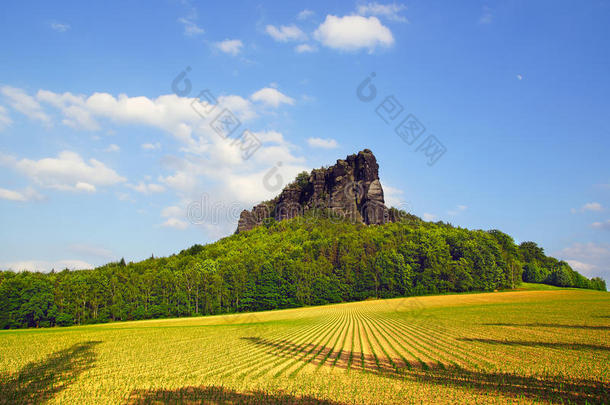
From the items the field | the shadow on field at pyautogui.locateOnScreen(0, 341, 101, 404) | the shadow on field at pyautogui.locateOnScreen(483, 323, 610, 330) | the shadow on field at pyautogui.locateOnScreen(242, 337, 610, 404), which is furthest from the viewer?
the shadow on field at pyautogui.locateOnScreen(483, 323, 610, 330)

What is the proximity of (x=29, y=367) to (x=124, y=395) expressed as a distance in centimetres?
1230

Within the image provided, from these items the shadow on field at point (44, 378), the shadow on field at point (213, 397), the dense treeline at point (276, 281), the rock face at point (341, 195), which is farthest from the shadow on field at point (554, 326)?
the rock face at point (341, 195)

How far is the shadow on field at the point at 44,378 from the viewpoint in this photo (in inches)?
587

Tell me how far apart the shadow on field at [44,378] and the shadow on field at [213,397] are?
14.7ft

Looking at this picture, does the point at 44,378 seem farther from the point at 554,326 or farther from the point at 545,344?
the point at 554,326

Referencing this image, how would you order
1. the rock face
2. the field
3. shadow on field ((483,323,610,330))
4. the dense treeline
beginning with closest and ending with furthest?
the field < shadow on field ((483,323,610,330)) < the dense treeline < the rock face

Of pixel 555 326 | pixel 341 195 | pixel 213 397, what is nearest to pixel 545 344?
pixel 555 326

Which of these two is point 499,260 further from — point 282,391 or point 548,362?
point 282,391

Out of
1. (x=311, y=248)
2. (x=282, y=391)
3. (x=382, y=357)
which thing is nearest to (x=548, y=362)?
(x=382, y=357)

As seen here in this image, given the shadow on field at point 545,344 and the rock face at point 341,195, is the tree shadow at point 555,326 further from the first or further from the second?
the rock face at point 341,195

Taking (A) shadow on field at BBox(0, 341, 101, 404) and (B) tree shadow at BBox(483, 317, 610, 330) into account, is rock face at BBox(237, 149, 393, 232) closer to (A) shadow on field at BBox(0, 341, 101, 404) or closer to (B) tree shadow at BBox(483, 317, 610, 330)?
(B) tree shadow at BBox(483, 317, 610, 330)

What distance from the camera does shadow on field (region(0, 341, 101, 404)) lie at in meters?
14.9

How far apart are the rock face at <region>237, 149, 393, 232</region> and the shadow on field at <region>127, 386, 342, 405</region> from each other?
136 m

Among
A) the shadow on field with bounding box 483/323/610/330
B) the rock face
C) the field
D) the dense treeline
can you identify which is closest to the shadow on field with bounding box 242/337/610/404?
the field
